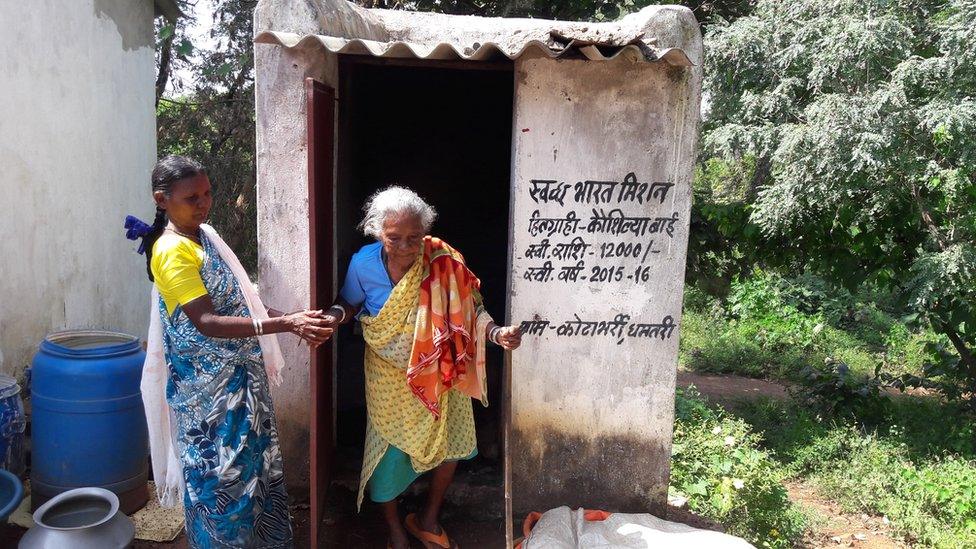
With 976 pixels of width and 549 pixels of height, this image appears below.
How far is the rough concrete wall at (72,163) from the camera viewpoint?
15.3ft

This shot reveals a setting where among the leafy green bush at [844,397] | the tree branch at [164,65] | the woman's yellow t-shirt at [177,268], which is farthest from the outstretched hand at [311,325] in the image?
the tree branch at [164,65]

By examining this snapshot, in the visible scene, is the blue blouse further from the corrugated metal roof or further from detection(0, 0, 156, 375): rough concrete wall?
detection(0, 0, 156, 375): rough concrete wall

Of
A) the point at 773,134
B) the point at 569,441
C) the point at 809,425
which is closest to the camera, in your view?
the point at 569,441

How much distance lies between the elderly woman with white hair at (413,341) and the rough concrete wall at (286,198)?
0.58 meters

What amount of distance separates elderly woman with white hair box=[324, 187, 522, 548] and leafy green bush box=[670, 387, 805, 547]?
5.14 feet

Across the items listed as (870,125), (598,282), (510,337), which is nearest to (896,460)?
(870,125)

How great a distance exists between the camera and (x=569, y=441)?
3.64 meters

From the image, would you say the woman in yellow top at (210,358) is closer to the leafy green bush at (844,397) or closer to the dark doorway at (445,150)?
the dark doorway at (445,150)

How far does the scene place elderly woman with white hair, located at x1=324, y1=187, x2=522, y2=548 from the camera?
2.89 metres

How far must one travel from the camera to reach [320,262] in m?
3.18

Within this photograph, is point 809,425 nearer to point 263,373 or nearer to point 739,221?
point 739,221

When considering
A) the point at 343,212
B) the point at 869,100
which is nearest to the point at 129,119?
the point at 343,212

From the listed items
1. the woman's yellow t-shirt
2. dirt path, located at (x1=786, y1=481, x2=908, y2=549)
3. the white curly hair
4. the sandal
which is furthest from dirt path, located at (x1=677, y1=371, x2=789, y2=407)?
the woman's yellow t-shirt

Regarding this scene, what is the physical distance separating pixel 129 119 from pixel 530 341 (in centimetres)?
483
